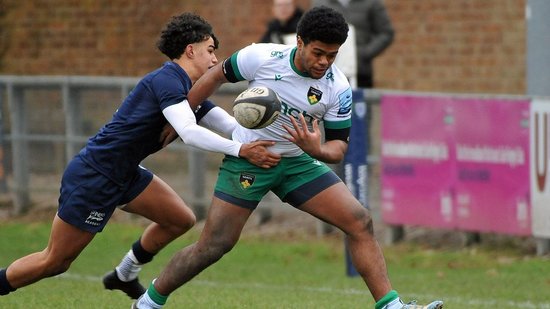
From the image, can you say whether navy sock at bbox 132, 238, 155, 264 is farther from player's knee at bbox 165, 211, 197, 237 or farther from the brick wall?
the brick wall

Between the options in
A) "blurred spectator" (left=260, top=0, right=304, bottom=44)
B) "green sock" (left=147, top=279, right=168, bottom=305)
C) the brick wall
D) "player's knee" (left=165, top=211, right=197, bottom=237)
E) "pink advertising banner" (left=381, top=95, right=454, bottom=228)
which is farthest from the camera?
the brick wall

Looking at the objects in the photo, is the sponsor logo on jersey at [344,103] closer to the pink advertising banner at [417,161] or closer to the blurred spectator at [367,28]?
the pink advertising banner at [417,161]

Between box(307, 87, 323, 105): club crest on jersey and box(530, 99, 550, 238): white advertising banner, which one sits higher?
box(307, 87, 323, 105): club crest on jersey

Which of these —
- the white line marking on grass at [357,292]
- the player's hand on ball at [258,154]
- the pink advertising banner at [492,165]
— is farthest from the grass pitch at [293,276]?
the player's hand on ball at [258,154]

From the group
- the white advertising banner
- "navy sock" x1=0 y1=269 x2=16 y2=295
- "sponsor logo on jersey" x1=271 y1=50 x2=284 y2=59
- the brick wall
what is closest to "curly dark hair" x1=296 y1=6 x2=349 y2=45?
"sponsor logo on jersey" x1=271 y1=50 x2=284 y2=59

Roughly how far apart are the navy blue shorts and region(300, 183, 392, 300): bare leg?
4.15 feet

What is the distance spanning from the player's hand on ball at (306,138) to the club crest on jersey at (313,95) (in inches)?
7.9

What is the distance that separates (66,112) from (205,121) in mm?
6876

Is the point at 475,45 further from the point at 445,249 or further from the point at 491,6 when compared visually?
the point at 445,249

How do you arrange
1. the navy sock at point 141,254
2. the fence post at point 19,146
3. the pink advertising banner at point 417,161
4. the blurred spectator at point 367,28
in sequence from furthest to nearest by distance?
1. the fence post at point 19,146
2. the blurred spectator at point 367,28
3. the pink advertising banner at point 417,161
4. the navy sock at point 141,254

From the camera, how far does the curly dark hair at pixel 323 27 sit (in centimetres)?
765

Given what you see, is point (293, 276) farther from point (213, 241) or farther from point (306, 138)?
point (306, 138)

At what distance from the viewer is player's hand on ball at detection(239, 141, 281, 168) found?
25.6ft

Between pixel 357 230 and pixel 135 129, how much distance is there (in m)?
1.48
